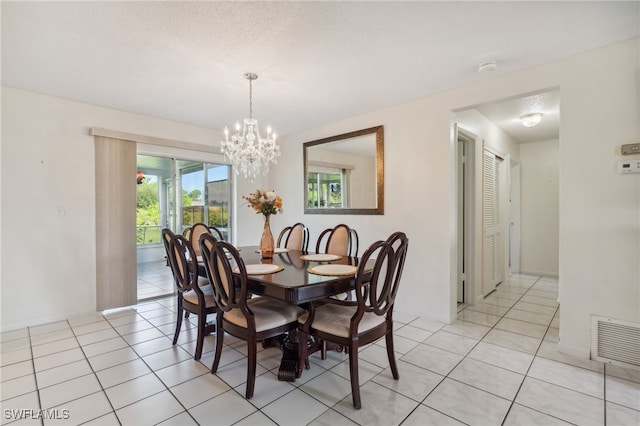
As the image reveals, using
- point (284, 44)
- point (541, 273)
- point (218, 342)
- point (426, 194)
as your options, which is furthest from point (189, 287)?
point (541, 273)

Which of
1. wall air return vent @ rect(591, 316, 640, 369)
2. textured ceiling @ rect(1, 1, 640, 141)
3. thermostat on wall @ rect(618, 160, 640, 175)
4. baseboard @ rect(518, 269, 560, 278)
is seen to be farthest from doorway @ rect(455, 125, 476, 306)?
baseboard @ rect(518, 269, 560, 278)

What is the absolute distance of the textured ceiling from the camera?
183 centimetres

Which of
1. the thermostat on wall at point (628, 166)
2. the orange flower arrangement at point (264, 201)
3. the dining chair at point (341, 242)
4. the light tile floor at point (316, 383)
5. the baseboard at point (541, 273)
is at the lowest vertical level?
the light tile floor at point (316, 383)

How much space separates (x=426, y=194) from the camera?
3.28 metres

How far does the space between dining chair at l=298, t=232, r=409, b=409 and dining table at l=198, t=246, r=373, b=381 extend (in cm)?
13

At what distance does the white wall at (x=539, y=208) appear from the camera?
17.1 ft

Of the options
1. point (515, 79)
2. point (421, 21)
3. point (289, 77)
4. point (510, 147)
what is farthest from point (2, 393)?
point (510, 147)

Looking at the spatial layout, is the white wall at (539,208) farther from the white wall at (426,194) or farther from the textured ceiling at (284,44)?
the textured ceiling at (284,44)

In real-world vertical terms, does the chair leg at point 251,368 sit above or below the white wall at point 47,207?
below

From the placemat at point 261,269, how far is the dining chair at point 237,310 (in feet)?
0.37

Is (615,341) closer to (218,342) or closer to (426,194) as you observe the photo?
(426,194)

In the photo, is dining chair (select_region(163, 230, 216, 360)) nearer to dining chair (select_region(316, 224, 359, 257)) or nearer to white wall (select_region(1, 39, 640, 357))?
dining chair (select_region(316, 224, 359, 257))

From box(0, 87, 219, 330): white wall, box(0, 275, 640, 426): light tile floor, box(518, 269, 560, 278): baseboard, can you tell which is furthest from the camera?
box(518, 269, 560, 278): baseboard

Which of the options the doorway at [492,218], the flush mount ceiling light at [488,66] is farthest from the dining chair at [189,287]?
the doorway at [492,218]
